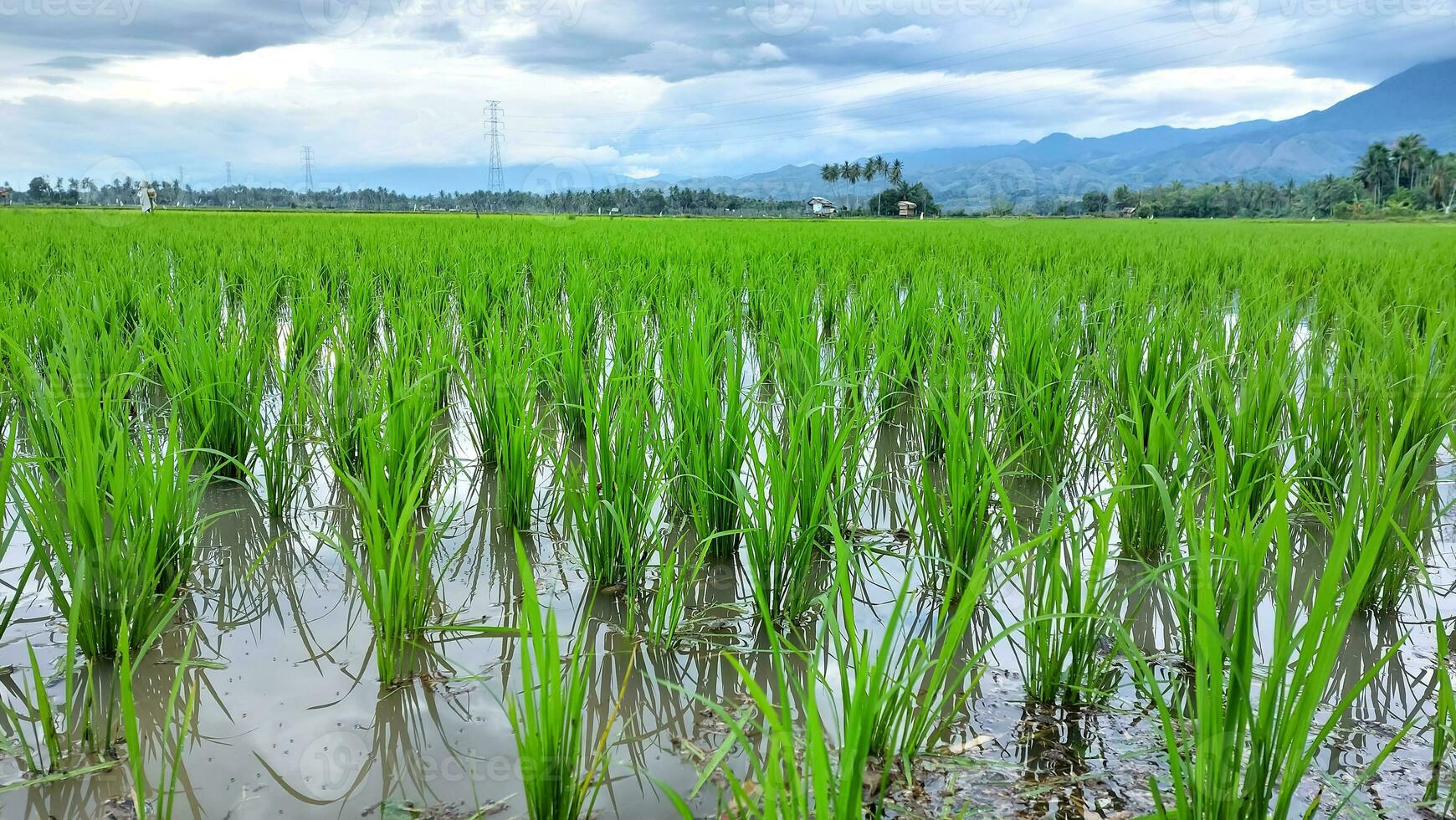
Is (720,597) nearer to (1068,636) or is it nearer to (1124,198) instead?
(1068,636)

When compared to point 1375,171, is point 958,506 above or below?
below

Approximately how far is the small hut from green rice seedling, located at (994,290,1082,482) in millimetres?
44863

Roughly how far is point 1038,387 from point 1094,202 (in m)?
57.4

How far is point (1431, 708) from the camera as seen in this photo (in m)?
1.66

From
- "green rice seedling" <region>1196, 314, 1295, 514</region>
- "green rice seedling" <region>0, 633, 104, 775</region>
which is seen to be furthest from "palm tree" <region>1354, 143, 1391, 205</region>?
"green rice seedling" <region>0, 633, 104, 775</region>

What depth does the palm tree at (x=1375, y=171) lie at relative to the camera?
53875 mm

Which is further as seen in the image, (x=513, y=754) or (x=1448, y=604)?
(x=1448, y=604)

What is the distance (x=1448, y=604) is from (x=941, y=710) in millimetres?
1481

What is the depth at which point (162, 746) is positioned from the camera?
4.79 feet

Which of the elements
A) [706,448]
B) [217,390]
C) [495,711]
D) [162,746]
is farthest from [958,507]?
[217,390]

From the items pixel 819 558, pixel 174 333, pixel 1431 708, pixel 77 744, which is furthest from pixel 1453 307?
pixel 174 333

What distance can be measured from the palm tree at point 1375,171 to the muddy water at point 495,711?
6662 cm

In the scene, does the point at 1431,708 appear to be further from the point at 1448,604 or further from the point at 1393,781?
the point at 1448,604

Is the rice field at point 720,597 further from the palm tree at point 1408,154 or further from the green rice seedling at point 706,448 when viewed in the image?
the palm tree at point 1408,154
